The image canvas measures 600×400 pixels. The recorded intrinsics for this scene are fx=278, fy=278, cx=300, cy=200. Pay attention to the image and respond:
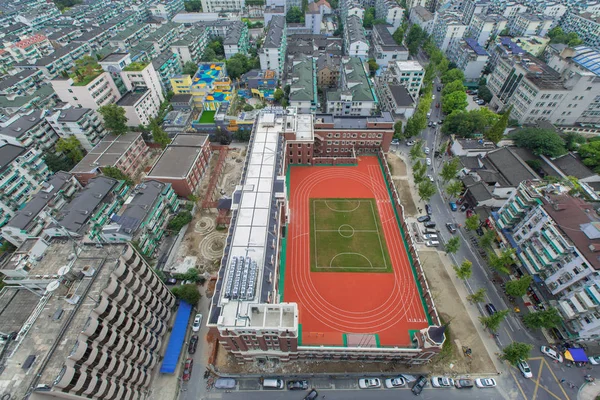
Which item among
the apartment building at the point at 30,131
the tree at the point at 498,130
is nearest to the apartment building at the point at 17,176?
the apartment building at the point at 30,131

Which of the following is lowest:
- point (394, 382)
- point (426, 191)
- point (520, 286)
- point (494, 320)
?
point (394, 382)

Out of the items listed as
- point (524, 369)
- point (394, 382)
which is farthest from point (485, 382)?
point (394, 382)

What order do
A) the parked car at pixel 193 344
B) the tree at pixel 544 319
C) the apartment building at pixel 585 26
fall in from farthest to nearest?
the apartment building at pixel 585 26, the parked car at pixel 193 344, the tree at pixel 544 319

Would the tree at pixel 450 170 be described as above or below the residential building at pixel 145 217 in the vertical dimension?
above

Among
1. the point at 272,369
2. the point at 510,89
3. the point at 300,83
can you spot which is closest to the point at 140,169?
A: the point at 300,83

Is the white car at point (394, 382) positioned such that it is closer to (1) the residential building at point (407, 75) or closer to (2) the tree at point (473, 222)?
(2) the tree at point (473, 222)

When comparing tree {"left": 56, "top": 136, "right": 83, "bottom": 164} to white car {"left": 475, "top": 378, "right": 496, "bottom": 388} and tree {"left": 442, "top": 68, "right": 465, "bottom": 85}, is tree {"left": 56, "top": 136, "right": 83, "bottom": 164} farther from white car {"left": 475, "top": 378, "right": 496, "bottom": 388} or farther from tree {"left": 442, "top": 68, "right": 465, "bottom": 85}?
tree {"left": 442, "top": 68, "right": 465, "bottom": 85}

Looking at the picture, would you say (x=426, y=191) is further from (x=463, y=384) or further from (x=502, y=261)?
(x=463, y=384)
